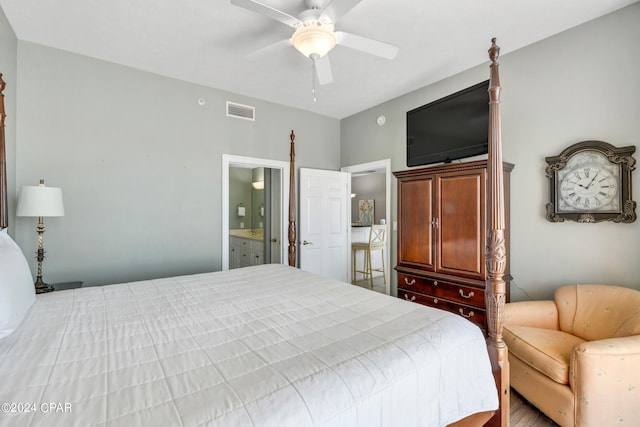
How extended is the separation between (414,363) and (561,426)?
1.45 m

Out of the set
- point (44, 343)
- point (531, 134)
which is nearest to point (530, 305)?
point (531, 134)

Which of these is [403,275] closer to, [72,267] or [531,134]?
[531,134]

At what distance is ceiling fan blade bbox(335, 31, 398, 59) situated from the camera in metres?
2.01

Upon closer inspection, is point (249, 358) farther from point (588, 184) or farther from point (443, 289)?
point (588, 184)

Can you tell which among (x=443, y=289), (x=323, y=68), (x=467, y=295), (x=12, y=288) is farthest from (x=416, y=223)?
(x=12, y=288)

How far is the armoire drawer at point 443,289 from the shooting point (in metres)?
2.50

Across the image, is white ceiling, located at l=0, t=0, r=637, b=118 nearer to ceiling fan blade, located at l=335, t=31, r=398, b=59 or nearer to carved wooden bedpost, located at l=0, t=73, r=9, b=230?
ceiling fan blade, located at l=335, t=31, r=398, b=59

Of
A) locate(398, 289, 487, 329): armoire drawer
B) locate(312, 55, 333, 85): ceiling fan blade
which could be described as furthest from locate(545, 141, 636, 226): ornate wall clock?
locate(312, 55, 333, 85): ceiling fan blade

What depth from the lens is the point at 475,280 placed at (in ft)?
8.25

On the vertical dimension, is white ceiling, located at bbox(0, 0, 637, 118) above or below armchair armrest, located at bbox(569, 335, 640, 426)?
above

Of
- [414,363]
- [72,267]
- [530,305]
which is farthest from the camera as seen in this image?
[72,267]

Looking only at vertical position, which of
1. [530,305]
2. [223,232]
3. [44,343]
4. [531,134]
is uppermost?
[531,134]

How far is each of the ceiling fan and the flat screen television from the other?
3.34 ft

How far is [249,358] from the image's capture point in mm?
1076
